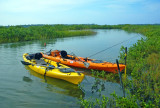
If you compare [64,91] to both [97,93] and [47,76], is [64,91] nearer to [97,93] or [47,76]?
[97,93]

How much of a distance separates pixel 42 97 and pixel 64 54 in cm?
648

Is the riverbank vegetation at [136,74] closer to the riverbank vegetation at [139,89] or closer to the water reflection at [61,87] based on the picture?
the riverbank vegetation at [139,89]

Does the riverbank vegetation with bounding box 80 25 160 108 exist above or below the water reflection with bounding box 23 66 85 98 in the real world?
above

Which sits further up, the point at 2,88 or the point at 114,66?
the point at 114,66

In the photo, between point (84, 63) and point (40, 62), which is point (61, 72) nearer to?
point (84, 63)

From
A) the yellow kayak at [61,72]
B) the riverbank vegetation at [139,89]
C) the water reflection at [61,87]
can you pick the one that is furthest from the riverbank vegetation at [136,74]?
the yellow kayak at [61,72]

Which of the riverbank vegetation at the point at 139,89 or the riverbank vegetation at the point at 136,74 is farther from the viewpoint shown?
the riverbank vegetation at the point at 136,74

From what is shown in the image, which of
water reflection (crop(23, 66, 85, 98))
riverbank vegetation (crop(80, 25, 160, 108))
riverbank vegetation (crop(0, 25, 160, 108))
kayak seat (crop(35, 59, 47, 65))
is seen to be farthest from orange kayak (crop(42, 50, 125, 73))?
water reflection (crop(23, 66, 85, 98))

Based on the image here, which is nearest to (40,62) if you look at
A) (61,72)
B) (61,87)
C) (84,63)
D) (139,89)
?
(61,72)

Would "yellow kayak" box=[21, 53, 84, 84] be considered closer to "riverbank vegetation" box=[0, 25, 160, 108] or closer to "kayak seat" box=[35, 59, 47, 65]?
"kayak seat" box=[35, 59, 47, 65]

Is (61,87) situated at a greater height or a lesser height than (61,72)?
lesser

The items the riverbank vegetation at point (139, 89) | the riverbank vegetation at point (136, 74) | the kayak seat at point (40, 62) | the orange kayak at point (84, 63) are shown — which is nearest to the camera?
the riverbank vegetation at point (139, 89)

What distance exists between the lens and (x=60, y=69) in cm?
984

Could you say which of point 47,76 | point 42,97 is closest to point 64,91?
point 42,97
